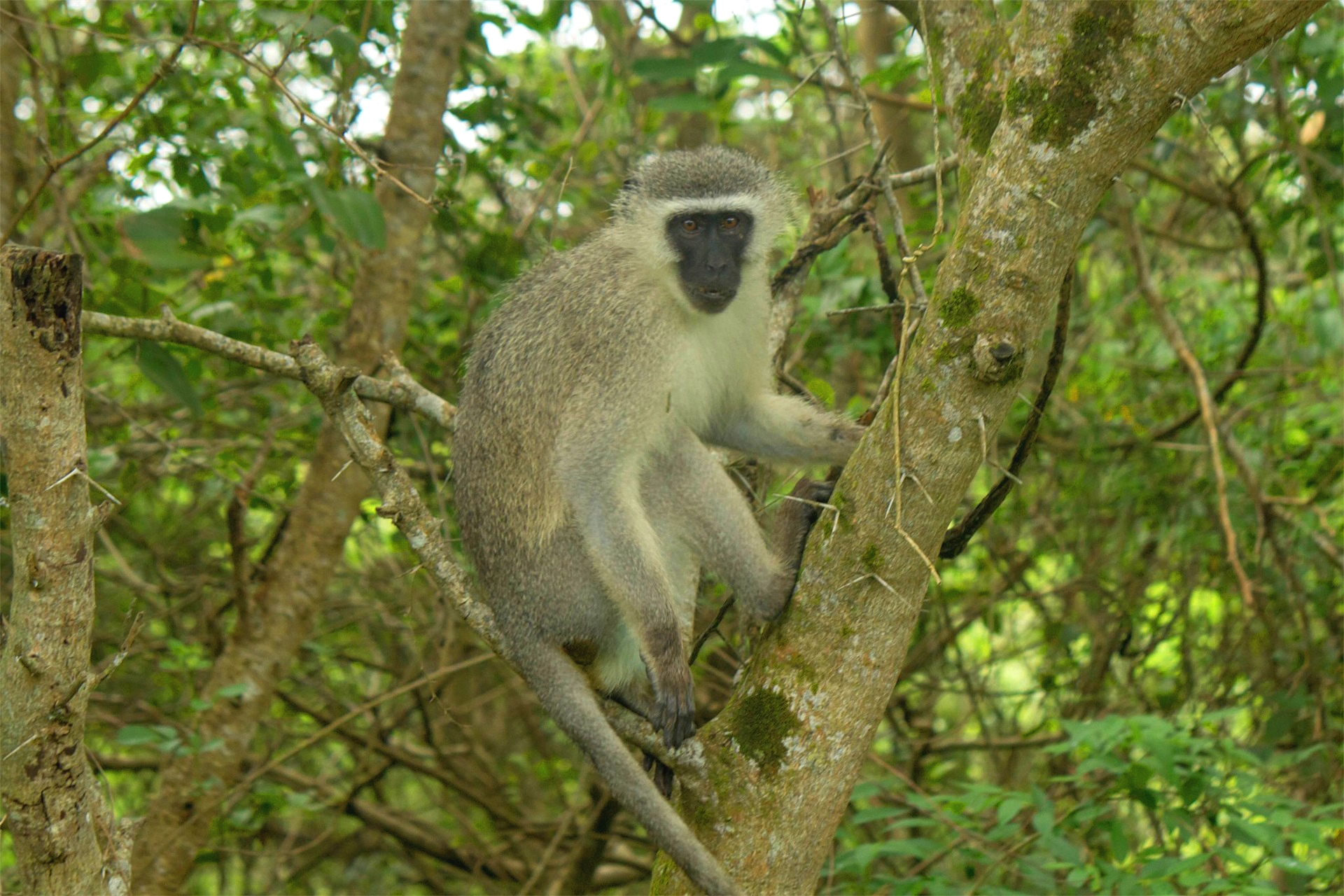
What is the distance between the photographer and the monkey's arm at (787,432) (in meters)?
4.16

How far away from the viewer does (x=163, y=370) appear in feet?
13.8

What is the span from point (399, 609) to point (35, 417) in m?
4.40

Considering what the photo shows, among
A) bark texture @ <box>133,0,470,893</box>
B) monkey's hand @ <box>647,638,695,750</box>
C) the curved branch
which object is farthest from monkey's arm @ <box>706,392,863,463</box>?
the curved branch

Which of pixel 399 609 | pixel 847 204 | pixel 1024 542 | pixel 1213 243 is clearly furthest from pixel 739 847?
pixel 1213 243

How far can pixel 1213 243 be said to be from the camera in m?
7.83

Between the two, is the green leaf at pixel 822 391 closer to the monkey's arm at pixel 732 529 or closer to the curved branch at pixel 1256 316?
the monkey's arm at pixel 732 529

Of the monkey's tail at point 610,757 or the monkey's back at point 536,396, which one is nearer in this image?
the monkey's tail at point 610,757

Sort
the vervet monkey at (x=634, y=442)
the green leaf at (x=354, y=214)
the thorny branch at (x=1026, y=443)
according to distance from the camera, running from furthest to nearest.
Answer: the green leaf at (x=354, y=214) < the vervet monkey at (x=634, y=442) < the thorny branch at (x=1026, y=443)

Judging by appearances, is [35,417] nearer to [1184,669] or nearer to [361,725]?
[361,725]

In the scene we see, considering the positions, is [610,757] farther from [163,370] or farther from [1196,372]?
[1196,372]

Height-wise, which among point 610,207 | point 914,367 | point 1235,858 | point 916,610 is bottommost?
point 1235,858

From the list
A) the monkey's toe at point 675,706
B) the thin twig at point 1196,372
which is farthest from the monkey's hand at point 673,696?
the thin twig at point 1196,372

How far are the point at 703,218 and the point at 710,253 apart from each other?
0.20m

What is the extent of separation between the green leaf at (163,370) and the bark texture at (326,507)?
0.78 meters
